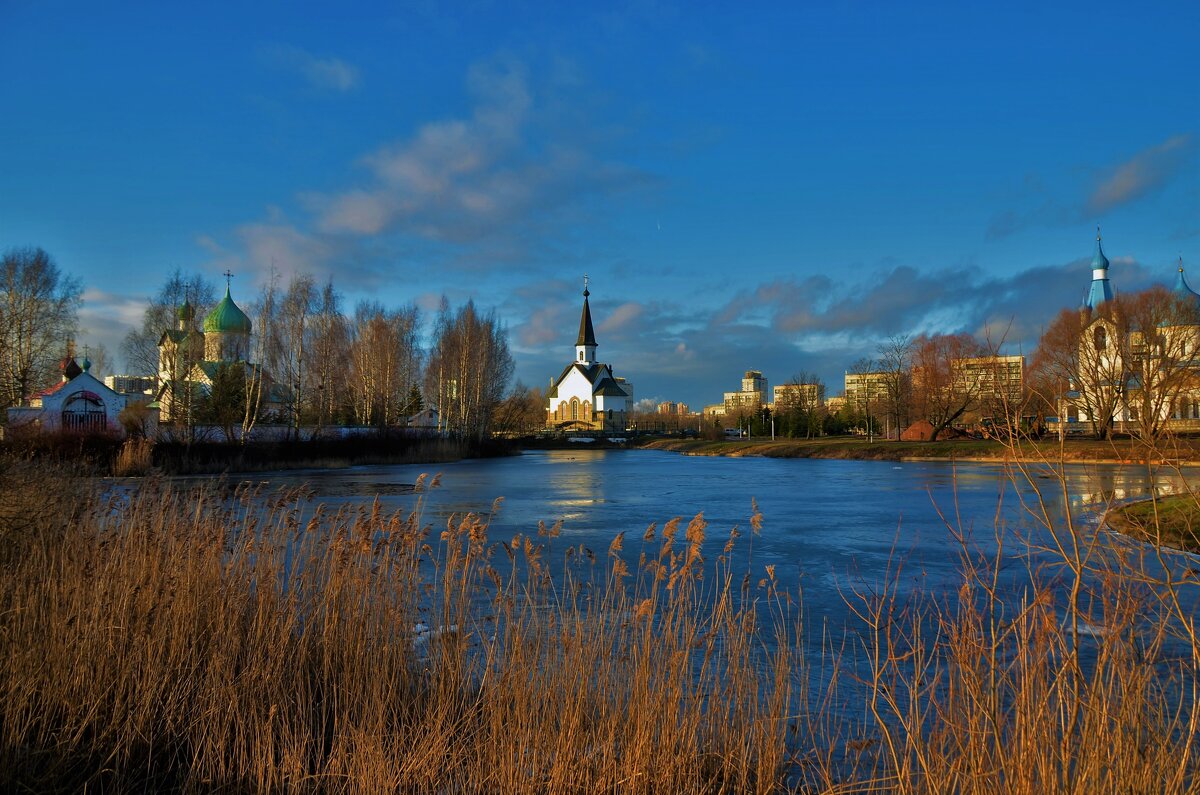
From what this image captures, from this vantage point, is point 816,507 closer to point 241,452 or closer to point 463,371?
point 241,452

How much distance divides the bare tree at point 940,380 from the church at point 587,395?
58.3m

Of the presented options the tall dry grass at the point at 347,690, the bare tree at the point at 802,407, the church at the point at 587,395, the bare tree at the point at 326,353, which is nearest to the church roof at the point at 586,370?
the church at the point at 587,395

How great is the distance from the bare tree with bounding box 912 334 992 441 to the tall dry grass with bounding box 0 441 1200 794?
47.9 metres

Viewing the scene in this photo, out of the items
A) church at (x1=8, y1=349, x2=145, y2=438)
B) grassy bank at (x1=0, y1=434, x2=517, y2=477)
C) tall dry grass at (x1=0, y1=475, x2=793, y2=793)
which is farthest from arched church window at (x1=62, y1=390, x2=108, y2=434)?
tall dry grass at (x1=0, y1=475, x2=793, y2=793)

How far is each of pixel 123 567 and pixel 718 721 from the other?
13.3 feet

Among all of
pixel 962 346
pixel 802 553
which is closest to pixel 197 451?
pixel 802 553

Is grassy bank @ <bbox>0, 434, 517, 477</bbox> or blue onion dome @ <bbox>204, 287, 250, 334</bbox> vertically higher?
blue onion dome @ <bbox>204, 287, 250, 334</bbox>

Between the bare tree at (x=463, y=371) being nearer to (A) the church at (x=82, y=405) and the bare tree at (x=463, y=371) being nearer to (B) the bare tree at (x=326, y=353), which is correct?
(B) the bare tree at (x=326, y=353)

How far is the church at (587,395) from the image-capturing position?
11150cm

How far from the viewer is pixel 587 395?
371ft

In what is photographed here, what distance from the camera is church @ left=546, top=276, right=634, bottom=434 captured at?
112 meters

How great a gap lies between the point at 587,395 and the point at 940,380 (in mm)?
66267

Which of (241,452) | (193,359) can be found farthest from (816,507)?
(193,359)

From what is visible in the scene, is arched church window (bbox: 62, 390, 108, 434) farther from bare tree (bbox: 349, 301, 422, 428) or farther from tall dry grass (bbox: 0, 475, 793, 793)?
tall dry grass (bbox: 0, 475, 793, 793)
